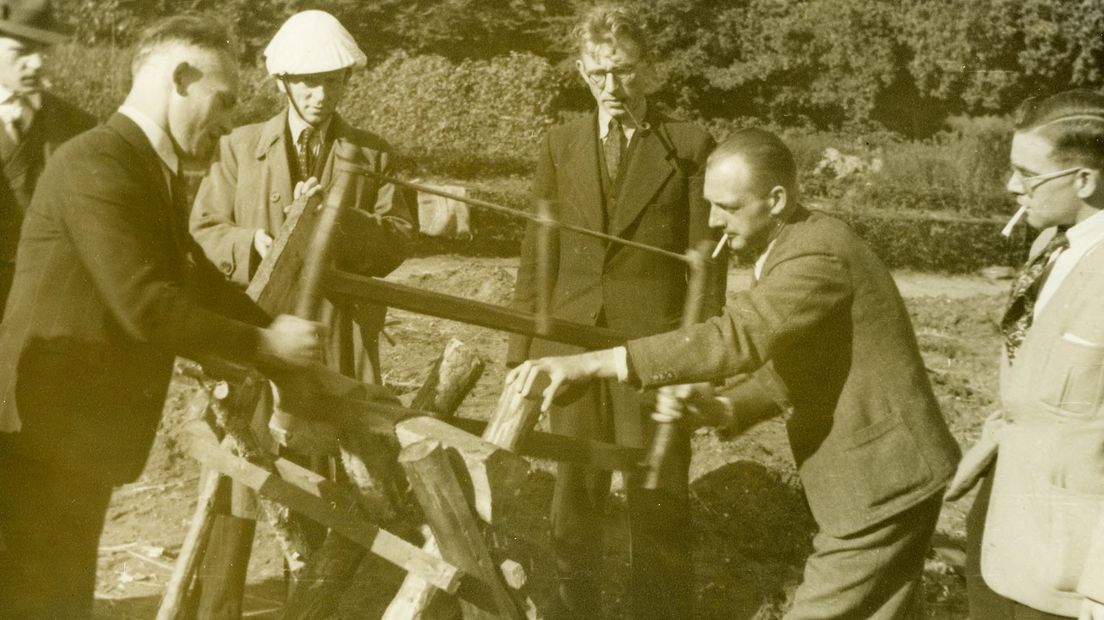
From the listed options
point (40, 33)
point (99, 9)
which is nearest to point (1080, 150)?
point (40, 33)

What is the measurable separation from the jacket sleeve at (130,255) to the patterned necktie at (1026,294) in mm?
2271

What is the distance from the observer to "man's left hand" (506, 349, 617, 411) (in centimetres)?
291

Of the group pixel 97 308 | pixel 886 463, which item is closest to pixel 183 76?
pixel 97 308

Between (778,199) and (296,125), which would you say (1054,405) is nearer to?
(778,199)

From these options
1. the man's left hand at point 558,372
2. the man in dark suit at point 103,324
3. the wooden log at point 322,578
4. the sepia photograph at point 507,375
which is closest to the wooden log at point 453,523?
the sepia photograph at point 507,375

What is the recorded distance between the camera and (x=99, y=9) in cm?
898

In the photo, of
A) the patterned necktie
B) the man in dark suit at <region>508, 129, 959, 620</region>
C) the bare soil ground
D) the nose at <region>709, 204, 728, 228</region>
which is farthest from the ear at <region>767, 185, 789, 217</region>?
the bare soil ground

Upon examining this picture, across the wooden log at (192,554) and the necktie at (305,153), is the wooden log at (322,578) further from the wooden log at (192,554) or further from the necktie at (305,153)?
the necktie at (305,153)

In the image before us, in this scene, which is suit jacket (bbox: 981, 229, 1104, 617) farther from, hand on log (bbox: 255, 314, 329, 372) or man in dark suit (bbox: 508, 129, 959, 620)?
hand on log (bbox: 255, 314, 329, 372)

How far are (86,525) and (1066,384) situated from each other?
102 inches

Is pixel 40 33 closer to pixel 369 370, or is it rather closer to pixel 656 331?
pixel 369 370

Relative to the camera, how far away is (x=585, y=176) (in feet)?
13.4

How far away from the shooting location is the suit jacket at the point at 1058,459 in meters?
2.52

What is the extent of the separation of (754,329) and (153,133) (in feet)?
5.63
